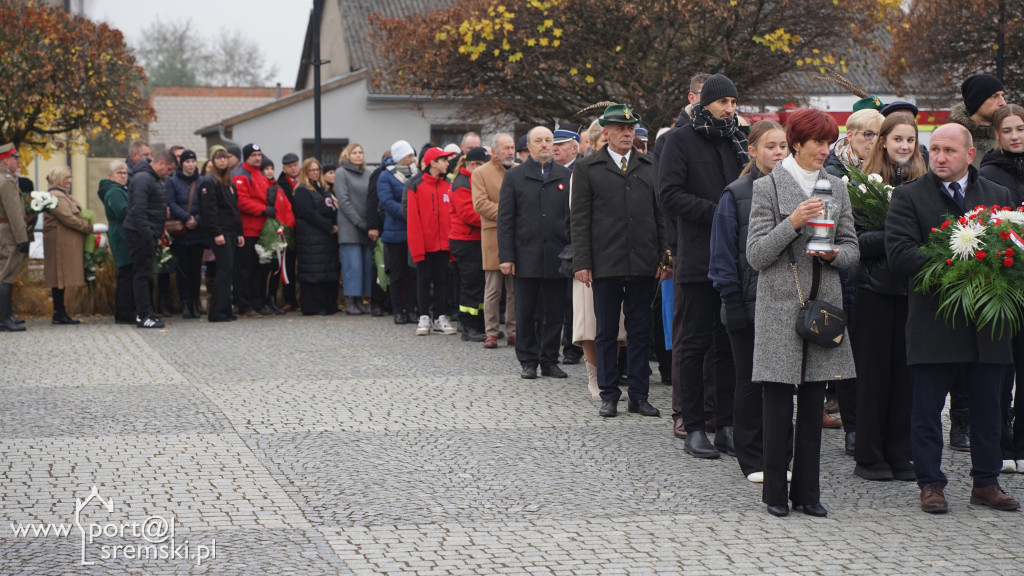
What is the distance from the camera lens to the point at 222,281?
1528 centimetres

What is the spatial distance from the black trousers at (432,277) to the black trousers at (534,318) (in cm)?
297

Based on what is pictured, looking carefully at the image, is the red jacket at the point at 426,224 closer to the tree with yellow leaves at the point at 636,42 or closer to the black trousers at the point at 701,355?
the tree with yellow leaves at the point at 636,42

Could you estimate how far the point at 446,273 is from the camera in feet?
46.5

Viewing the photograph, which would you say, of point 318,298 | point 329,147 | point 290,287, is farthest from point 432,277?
point 329,147

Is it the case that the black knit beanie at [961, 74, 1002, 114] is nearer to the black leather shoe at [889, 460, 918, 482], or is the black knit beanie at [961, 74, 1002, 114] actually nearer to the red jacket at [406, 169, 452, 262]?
the black leather shoe at [889, 460, 918, 482]

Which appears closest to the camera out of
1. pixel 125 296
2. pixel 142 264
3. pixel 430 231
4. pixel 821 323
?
pixel 821 323

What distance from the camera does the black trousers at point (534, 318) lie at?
35.9ft

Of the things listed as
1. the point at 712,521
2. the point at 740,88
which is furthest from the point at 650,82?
the point at 712,521

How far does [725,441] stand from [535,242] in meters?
3.61

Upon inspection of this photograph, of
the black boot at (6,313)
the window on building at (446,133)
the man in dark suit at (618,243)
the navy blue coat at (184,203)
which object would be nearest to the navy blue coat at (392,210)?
the navy blue coat at (184,203)

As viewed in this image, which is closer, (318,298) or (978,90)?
(978,90)

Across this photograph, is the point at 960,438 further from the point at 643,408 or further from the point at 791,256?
the point at 791,256

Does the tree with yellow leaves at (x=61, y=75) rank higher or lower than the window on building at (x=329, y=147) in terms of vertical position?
higher

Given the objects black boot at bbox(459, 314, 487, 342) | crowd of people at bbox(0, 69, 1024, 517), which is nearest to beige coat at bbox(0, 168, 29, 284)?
crowd of people at bbox(0, 69, 1024, 517)
